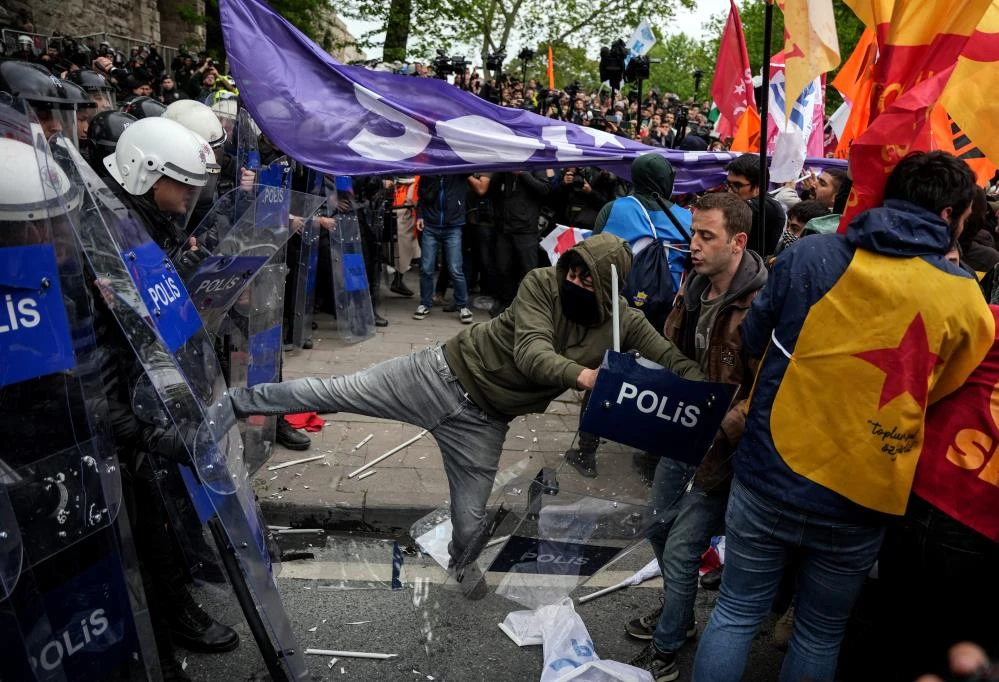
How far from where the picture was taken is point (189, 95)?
41.4 ft

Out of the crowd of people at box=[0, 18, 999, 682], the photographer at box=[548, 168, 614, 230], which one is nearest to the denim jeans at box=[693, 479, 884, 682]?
the crowd of people at box=[0, 18, 999, 682]

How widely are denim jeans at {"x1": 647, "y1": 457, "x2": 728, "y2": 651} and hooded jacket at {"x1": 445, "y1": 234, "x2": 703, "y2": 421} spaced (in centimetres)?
42

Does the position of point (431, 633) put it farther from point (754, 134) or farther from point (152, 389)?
point (754, 134)

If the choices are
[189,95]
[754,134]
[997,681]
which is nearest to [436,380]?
[997,681]

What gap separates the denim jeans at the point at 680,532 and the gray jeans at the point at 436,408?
710 millimetres

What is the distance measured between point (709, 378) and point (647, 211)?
2.17 meters

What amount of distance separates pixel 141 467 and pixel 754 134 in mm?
5561

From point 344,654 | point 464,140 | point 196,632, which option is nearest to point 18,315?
point 196,632

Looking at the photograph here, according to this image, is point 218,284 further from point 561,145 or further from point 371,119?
point 561,145

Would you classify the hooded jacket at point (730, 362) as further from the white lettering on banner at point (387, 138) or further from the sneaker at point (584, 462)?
the white lettering on banner at point (387, 138)

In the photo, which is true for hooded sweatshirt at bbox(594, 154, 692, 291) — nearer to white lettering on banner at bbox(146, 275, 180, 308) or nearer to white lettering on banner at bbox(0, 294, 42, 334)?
white lettering on banner at bbox(146, 275, 180, 308)

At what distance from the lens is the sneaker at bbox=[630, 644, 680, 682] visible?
Result: 125 inches

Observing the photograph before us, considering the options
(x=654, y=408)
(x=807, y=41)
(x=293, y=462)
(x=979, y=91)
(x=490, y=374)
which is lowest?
(x=293, y=462)

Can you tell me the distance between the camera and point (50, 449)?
2258 millimetres
